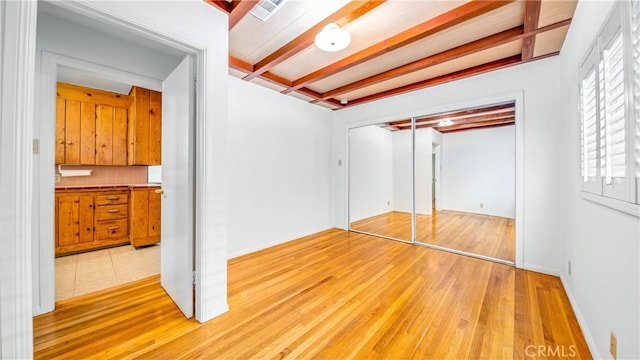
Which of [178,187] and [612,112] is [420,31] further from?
[178,187]

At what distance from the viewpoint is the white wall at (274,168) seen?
10.8ft

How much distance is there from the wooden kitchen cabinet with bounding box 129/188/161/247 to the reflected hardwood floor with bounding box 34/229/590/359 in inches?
57.5

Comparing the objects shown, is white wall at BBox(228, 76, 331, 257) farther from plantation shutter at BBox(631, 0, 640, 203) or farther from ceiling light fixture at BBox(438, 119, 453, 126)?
plantation shutter at BBox(631, 0, 640, 203)

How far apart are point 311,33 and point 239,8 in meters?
0.68

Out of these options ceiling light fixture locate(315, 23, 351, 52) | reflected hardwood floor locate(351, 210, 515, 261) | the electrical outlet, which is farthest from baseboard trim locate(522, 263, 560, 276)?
ceiling light fixture locate(315, 23, 351, 52)

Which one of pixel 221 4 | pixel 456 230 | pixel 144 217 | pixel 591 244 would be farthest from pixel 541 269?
pixel 144 217

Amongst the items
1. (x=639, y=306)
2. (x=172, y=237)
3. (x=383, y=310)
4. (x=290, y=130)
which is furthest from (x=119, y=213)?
(x=639, y=306)

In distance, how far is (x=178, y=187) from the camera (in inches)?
77.5

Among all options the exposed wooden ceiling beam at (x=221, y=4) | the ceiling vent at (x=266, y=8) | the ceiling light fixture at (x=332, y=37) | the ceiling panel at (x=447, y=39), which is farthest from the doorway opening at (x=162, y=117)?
the ceiling panel at (x=447, y=39)

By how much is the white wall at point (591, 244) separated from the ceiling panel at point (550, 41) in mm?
83

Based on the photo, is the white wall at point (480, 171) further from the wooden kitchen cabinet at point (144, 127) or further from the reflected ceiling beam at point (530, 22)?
the wooden kitchen cabinet at point (144, 127)

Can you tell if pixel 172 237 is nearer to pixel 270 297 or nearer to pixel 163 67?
pixel 270 297

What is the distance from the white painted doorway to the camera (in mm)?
1838

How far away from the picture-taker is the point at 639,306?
947 mm
